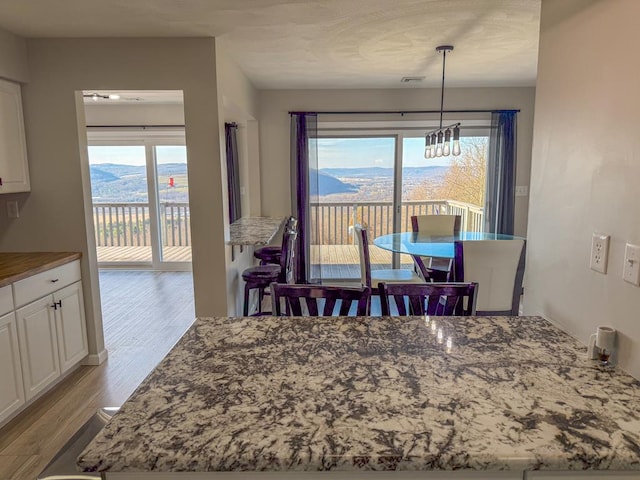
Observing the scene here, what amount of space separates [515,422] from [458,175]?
480cm

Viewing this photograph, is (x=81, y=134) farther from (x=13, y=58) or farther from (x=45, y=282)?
(x=45, y=282)

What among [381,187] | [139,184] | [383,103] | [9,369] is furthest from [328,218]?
[9,369]

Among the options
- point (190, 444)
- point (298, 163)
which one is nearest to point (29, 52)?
point (298, 163)

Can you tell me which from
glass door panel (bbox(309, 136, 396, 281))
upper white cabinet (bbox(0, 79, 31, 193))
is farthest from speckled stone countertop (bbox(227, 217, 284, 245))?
upper white cabinet (bbox(0, 79, 31, 193))

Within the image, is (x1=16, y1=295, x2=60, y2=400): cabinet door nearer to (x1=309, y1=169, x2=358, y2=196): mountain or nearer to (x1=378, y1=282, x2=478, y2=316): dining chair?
(x1=378, y1=282, x2=478, y2=316): dining chair

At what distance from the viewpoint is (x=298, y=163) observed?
511 cm

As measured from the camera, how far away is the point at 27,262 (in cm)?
281

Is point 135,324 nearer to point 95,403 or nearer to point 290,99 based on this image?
point 95,403

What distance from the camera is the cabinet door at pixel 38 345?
2549 mm

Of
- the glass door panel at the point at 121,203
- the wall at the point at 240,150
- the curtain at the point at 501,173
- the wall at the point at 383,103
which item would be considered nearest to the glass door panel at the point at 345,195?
the wall at the point at 383,103

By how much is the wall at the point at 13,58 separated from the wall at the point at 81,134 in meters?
0.05

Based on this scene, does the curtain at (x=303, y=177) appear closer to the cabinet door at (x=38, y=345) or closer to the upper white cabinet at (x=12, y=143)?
the upper white cabinet at (x=12, y=143)

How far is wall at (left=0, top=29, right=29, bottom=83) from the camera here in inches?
109

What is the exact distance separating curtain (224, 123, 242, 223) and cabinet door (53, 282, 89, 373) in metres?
2.39
